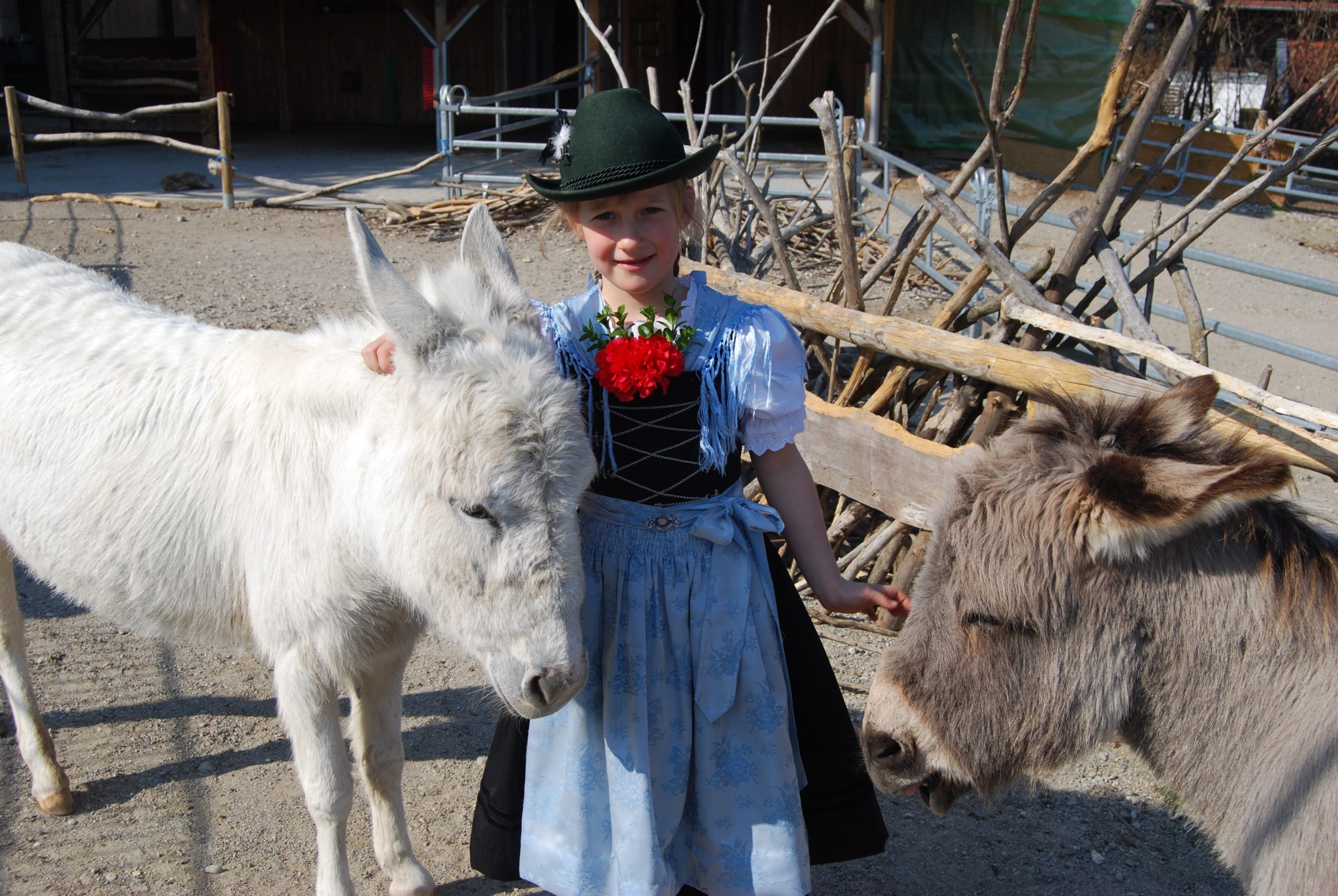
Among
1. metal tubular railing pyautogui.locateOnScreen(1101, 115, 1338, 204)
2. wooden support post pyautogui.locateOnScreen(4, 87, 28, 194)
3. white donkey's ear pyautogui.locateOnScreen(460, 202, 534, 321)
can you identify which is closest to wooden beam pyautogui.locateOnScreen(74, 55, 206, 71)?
wooden support post pyautogui.locateOnScreen(4, 87, 28, 194)

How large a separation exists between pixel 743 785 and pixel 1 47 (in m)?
18.8

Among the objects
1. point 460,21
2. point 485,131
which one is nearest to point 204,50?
point 460,21

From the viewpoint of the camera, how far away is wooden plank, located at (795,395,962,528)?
3.88m

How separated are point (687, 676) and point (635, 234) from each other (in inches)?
39.1

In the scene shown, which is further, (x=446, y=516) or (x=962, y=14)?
(x=962, y=14)

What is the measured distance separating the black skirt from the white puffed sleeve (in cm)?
30

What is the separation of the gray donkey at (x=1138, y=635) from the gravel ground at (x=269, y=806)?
1.28 ft

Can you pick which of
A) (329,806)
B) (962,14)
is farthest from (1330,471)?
(962,14)

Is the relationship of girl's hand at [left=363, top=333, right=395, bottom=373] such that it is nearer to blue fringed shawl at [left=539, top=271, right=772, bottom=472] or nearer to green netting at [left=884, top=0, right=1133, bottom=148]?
blue fringed shawl at [left=539, top=271, right=772, bottom=472]

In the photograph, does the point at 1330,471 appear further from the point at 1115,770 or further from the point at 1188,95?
the point at 1188,95

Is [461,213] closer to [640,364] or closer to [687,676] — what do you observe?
[640,364]

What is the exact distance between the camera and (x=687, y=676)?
2186 mm

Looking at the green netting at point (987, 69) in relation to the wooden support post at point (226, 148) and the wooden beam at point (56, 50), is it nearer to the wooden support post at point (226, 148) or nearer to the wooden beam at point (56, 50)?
the wooden support post at point (226, 148)

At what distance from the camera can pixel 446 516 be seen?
2.08 m
